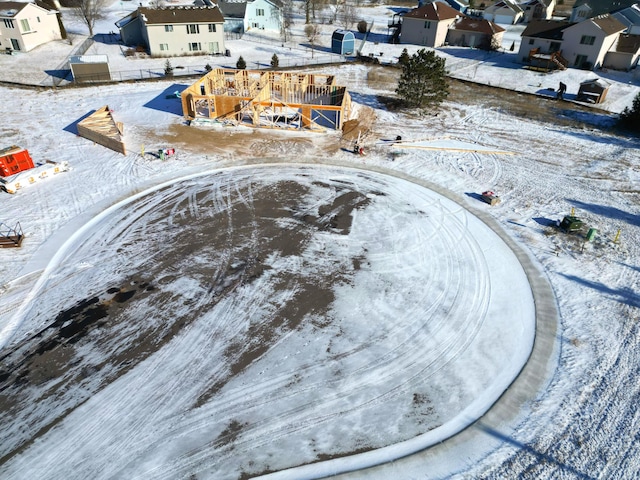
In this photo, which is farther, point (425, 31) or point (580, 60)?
point (425, 31)

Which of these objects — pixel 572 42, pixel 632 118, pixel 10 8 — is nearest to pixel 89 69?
pixel 10 8

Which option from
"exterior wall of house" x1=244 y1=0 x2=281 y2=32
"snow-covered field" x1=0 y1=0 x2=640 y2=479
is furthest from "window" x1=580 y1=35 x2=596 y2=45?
"exterior wall of house" x1=244 y1=0 x2=281 y2=32

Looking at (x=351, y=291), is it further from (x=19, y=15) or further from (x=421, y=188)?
(x=19, y=15)

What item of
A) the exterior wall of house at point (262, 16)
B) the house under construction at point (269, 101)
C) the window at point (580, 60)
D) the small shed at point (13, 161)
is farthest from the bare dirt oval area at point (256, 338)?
the exterior wall of house at point (262, 16)

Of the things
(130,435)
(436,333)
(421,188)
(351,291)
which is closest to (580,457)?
(436,333)

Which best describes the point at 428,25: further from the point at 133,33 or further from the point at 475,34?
the point at 133,33

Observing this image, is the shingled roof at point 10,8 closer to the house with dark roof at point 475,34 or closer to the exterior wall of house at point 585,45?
the house with dark roof at point 475,34
